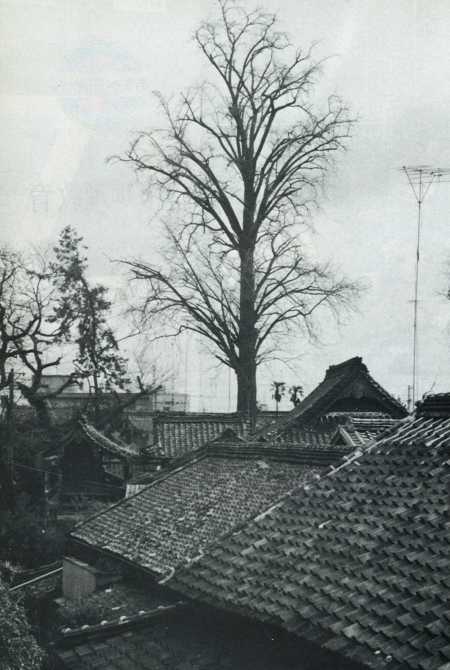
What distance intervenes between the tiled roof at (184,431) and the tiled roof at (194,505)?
9.63m

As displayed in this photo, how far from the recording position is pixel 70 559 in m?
16.2

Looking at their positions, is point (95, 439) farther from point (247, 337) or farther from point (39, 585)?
point (39, 585)

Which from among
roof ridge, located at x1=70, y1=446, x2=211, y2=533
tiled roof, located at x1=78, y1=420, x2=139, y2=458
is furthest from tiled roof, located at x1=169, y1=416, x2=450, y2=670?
tiled roof, located at x1=78, y1=420, x2=139, y2=458

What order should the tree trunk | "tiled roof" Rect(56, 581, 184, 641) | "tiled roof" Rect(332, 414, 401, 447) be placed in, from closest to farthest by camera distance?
"tiled roof" Rect(56, 581, 184, 641), "tiled roof" Rect(332, 414, 401, 447), the tree trunk

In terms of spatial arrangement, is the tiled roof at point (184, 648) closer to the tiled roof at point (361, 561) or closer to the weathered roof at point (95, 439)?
the tiled roof at point (361, 561)

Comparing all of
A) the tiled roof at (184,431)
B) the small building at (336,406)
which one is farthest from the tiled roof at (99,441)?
the small building at (336,406)

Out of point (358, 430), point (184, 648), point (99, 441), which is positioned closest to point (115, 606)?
point (184, 648)

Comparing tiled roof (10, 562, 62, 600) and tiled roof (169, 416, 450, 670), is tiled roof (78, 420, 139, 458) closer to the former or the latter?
tiled roof (10, 562, 62, 600)

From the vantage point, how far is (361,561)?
778cm

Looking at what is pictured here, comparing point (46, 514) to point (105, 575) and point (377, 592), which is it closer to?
point (105, 575)

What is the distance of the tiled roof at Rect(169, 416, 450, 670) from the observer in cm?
647

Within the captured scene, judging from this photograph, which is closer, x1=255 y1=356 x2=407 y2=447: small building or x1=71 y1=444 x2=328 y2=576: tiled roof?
x1=71 y1=444 x2=328 y2=576: tiled roof

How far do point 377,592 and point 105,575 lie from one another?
28.1 ft

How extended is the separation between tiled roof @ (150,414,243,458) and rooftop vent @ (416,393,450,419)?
55.8 ft
